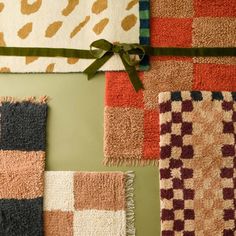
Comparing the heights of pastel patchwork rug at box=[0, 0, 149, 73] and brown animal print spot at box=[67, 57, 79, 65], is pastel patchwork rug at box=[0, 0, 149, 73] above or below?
above

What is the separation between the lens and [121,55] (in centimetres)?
115

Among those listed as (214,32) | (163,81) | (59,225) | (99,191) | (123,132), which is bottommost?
(59,225)

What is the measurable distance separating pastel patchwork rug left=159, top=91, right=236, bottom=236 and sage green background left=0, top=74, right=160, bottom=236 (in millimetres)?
86

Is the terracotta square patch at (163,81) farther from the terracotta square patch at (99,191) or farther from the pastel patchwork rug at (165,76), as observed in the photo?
the terracotta square patch at (99,191)

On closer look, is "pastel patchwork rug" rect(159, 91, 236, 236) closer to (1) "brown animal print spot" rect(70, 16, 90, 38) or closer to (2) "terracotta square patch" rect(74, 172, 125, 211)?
(2) "terracotta square patch" rect(74, 172, 125, 211)

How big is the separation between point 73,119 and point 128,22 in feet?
1.26

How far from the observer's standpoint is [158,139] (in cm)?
115

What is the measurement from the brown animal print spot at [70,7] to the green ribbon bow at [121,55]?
0.49 feet

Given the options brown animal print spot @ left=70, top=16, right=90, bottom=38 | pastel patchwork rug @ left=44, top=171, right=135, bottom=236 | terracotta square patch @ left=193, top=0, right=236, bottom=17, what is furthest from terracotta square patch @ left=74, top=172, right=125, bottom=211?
terracotta square patch @ left=193, top=0, right=236, bottom=17

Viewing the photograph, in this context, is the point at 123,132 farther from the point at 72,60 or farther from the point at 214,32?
the point at 214,32

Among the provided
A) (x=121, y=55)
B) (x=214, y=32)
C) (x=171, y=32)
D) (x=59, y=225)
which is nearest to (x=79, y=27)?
(x=121, y=55)

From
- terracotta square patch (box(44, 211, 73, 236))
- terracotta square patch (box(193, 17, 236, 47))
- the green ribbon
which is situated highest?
terracotta square patch (box(193, 17, 236, 47))

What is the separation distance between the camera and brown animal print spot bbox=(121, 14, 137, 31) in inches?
45.6

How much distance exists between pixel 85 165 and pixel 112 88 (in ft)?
0.92
